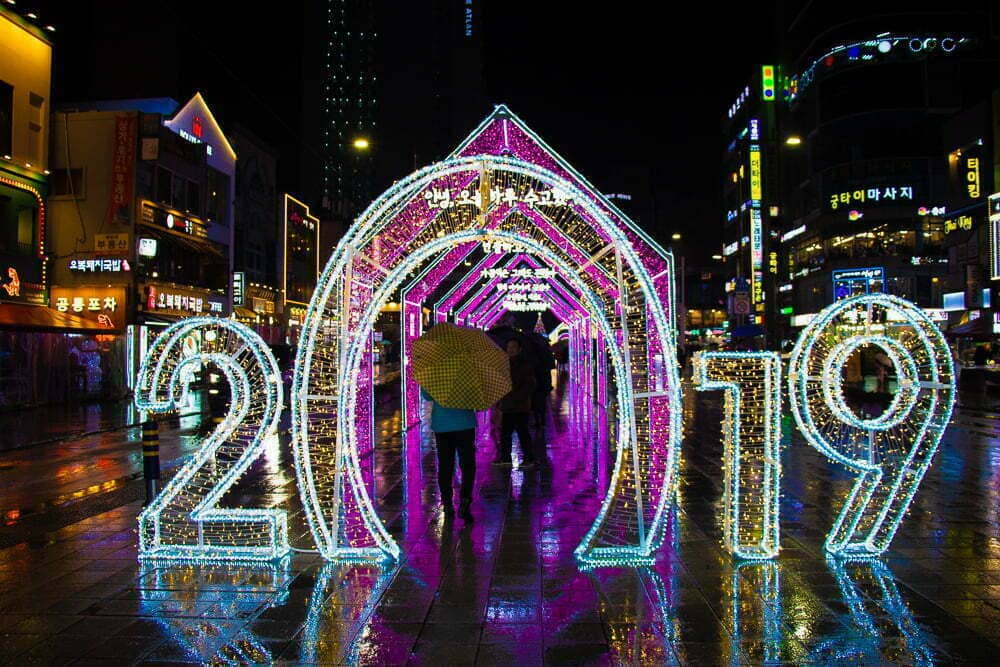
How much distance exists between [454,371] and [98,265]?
24085 mm

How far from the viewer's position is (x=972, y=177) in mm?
33812

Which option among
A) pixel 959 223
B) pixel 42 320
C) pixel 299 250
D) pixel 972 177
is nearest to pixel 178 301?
pixel 42 320

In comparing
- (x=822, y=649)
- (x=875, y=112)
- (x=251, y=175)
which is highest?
(x=875, y=112)

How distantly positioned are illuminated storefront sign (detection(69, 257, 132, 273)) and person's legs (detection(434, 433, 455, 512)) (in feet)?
77.1

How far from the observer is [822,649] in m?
3.94

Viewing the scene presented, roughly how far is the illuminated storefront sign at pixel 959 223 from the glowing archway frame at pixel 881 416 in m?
34.6

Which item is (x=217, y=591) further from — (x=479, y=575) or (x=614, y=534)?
(x=614, y=534)

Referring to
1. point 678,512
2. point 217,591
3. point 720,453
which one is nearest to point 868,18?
point 720,453

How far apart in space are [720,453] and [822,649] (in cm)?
749

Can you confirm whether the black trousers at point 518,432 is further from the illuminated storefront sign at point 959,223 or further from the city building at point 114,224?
the illuminated storefront sign at point 959,223

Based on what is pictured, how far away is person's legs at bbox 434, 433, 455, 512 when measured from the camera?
6.58 meters

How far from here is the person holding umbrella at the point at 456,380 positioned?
6328 mm

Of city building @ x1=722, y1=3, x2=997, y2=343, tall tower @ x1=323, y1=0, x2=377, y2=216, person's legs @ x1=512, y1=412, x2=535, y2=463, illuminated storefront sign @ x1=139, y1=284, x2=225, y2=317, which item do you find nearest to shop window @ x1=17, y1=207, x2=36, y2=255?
illuminated storefront sign @ x1=139, y1=284, x2=225, y2=317

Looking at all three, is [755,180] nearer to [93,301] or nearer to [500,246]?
[93,301]
